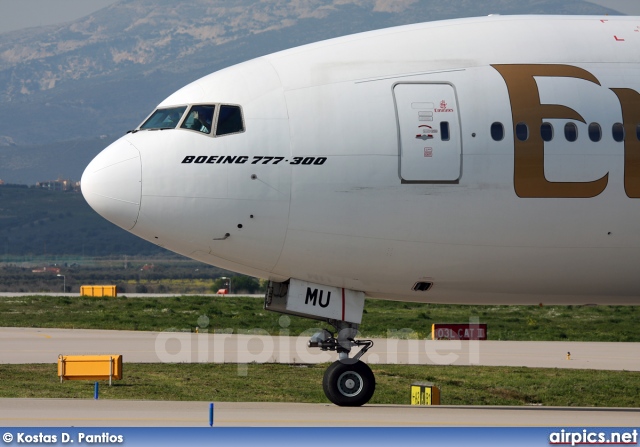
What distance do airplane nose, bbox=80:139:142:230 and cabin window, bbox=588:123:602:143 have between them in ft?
28.6

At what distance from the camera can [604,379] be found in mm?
36188

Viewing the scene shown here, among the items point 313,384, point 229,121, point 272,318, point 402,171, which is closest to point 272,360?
point 313,384

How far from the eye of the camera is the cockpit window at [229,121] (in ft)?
71.4

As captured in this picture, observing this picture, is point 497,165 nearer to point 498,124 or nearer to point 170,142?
point 498,124

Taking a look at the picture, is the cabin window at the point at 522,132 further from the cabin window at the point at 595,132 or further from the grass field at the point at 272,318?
the grass field at the point at 272,318

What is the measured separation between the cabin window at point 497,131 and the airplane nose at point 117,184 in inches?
266

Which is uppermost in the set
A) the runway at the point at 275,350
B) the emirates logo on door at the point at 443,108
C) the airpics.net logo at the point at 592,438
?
the emirates logo on door at the point at 443,108

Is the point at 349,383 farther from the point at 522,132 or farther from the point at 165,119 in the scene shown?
the point at 165,119

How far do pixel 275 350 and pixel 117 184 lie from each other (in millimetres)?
23834

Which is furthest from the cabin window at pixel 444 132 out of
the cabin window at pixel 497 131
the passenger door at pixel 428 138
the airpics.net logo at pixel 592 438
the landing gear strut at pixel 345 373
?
the airpics.net logo at pixel 592 438

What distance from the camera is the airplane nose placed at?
835 inches

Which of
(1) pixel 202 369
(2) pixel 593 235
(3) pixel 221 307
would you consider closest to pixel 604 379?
(1) pixel 202 369

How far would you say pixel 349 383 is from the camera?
2303 centimetres

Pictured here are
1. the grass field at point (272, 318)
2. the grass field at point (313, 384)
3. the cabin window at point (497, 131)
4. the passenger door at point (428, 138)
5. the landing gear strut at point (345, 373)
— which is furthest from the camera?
the grass field at point (272, 318)
